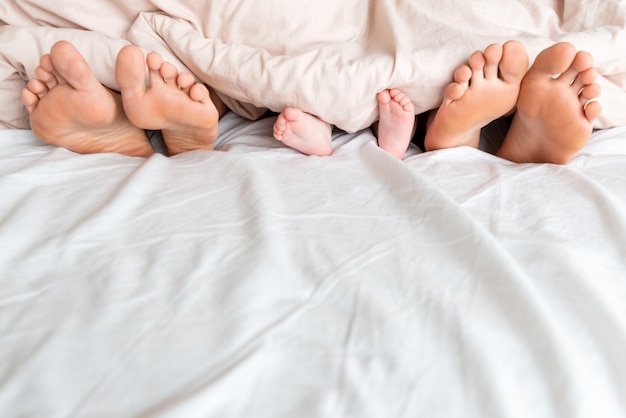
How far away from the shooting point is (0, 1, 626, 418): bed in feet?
1.28

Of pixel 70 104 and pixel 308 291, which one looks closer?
pixel 308 291

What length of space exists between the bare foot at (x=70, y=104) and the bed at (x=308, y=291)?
0.07m

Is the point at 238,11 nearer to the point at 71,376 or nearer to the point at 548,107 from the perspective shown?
the point at 548,107

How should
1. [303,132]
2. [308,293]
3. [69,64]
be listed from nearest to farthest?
[308,293] < [69,64] < [303,132]

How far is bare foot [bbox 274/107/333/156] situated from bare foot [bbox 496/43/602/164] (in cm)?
31

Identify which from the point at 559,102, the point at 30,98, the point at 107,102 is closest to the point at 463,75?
the point at 559,102

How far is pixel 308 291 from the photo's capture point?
48 centimetres

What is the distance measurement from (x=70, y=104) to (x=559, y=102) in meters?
0.71

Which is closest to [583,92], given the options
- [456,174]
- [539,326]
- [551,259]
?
[456,174]

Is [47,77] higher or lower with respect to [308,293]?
higher

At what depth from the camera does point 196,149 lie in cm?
88

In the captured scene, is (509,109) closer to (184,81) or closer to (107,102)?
(184,81)

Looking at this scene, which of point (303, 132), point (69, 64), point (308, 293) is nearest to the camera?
point (308, 293)

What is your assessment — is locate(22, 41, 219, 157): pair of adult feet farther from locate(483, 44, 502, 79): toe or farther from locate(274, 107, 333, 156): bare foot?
locate(483, 44, 502, 79): toe
